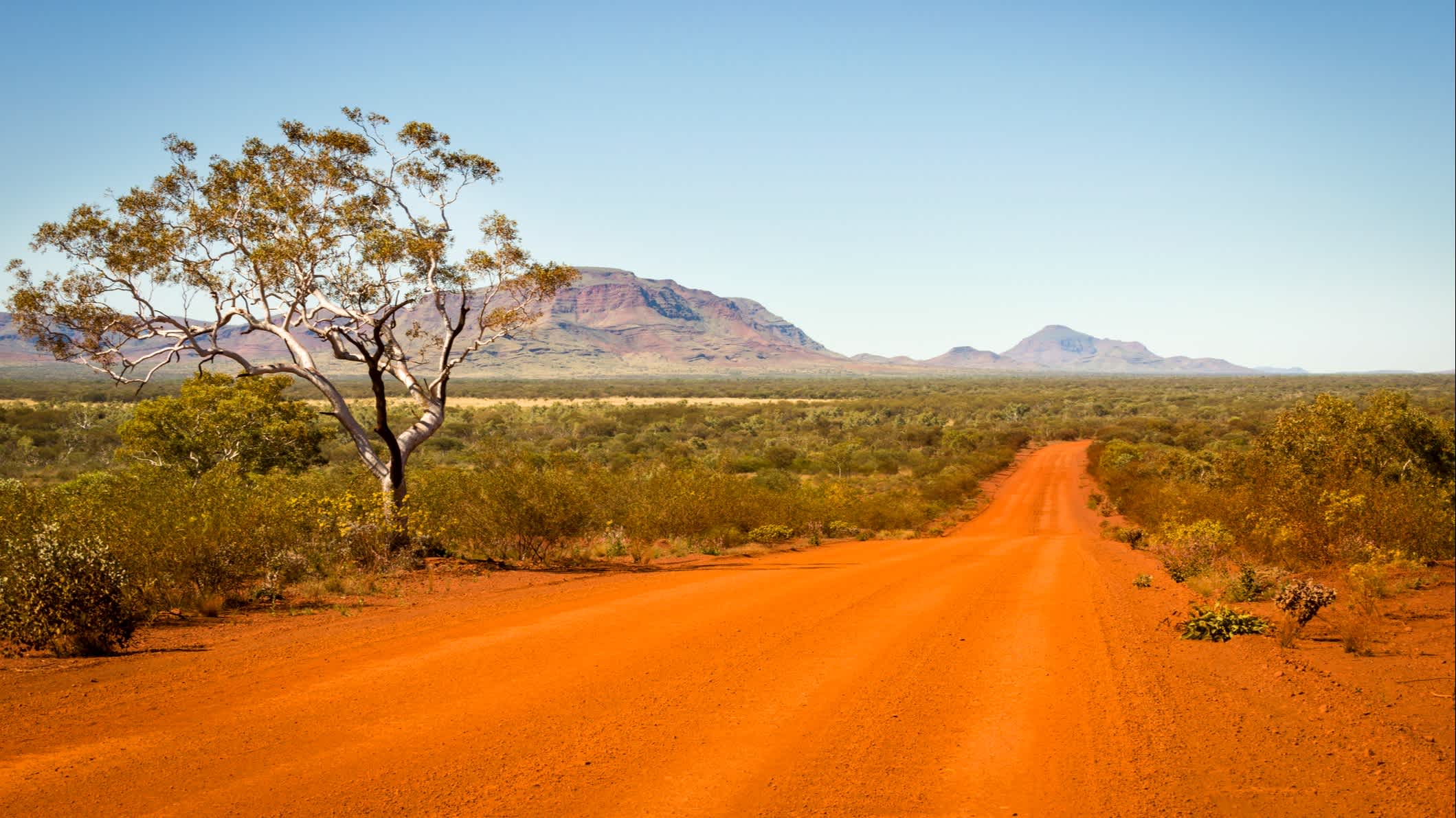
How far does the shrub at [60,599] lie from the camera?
8.46 metres

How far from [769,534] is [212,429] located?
15.7m

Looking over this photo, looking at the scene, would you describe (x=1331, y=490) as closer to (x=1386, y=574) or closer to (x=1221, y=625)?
(x=1386, y=574)

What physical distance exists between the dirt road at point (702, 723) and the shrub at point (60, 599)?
57 centimetres

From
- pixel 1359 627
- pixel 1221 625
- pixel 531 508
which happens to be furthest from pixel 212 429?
pixel 1359 627

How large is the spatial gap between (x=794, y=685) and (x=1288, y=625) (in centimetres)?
648

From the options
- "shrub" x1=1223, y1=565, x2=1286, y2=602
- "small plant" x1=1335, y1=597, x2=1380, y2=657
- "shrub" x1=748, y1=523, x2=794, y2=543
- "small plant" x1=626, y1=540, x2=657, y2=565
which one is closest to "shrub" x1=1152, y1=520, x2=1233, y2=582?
"shrub" x1=1223, y1=565, x2=1286, y2=602

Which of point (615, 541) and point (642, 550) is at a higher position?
point (615, 541)

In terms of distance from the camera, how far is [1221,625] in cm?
1035

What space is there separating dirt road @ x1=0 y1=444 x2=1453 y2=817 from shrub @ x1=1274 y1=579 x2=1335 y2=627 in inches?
32.1

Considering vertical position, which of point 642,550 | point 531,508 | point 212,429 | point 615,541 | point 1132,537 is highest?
point 212,429

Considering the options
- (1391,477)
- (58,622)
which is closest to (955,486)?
(1391,477)

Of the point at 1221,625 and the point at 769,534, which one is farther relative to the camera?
the point at 769,534

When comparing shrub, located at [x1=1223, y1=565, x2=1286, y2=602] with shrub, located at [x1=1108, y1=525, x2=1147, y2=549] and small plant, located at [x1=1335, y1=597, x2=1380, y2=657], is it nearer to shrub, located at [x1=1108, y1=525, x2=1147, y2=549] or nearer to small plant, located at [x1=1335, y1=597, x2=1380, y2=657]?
small plant, located at [x1=1335, y1=597, x2=1380, y2=657]

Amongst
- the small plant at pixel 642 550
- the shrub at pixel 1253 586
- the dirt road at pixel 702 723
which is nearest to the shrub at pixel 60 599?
the dirt road at pixel 702 723
